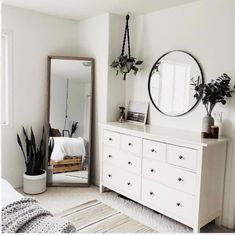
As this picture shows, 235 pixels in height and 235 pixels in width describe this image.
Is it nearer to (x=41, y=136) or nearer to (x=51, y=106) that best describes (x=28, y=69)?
(x=51, y=106)

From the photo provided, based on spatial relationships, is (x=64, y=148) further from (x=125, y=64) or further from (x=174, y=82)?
(x=174, y=82)

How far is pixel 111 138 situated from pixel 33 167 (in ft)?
3.49

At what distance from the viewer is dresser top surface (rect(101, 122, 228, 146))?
245 centimetres

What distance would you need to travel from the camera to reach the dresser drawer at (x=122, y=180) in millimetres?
2981

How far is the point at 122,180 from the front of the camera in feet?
10.3

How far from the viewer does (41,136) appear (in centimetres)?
365

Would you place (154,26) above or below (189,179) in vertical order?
above

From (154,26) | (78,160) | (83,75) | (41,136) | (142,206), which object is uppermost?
(154,26)

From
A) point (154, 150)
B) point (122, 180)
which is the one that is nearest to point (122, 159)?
point (122, 180)

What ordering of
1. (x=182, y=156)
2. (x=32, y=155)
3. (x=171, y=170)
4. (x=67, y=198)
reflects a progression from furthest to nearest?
(x=32, y=155) < (x=67, y=198) < (x=171, y=170) < (x=182, y=156)

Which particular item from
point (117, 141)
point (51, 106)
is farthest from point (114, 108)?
point (51, 106)

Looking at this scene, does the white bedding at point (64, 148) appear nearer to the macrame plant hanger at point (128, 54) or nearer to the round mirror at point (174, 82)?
the macrame plant hanger at point (128, 54)

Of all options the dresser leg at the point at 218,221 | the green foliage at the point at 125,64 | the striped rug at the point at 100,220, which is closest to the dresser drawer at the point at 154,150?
the striped rug at the point at 100,220

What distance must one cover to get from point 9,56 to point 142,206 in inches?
93.7
